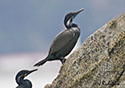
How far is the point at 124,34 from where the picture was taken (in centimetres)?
1002

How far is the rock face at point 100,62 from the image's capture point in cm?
973

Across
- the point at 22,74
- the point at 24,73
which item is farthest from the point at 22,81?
the point at 24,73

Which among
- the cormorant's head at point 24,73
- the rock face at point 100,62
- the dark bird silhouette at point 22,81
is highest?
the cormorant's head at point 24,73

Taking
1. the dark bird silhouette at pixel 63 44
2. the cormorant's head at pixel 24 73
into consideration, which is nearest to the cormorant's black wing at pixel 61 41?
the dark bird silhouette at pixel 63 44

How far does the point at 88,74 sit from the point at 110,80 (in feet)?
2.14

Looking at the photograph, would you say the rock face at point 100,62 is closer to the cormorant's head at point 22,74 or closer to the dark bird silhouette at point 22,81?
the dark bird silhouette at point 22,81

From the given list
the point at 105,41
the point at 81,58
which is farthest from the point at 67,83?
the point at 105,41

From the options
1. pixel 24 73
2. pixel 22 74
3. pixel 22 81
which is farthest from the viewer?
pixel 24 73

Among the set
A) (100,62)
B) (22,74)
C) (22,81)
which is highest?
(22,74)

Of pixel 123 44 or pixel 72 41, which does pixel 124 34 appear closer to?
pixel 123 44

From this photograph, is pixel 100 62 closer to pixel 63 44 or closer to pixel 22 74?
pixel 63 44

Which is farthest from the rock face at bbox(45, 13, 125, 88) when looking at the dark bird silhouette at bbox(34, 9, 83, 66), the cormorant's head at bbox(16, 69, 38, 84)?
the cormorant's head at bbox(16, 69, 38, 84)

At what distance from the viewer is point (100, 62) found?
32.9 feet

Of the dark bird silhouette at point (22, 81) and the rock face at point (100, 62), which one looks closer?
the rock face at point (100, 62)
